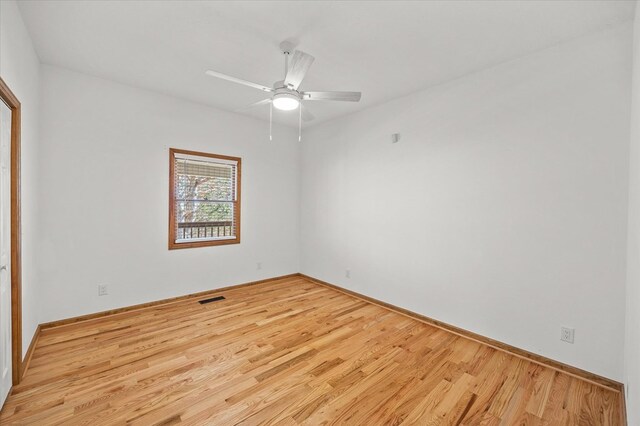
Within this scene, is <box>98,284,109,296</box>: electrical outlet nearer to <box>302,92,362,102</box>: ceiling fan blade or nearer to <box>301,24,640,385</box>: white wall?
<box>302,92,362,102</box>: ceiling fan blade

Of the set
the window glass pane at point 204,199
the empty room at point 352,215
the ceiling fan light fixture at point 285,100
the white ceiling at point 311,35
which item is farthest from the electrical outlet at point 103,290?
the ceiling fan light fixture at point 285,100

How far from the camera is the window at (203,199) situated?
12.8ft

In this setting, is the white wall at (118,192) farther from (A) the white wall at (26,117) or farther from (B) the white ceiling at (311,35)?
(B) the white ceiling at (311,35)

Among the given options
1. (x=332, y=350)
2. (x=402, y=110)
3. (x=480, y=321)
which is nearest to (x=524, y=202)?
(x=480, y=321)

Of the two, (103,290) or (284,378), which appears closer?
(284,378)

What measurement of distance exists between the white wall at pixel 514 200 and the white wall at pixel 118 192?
2.19 meters

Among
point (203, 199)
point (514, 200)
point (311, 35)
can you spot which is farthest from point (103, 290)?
point (514, 200)

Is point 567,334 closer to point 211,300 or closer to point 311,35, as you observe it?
point 311,35

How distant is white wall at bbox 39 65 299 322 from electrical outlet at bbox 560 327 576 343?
395 centimetres

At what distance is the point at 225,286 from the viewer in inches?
173

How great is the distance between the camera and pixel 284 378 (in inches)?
87.1

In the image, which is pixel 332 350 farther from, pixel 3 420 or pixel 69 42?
pixel 69 42

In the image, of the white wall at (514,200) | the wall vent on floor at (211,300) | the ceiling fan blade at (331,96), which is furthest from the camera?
the wall vent on floor at (211,300)

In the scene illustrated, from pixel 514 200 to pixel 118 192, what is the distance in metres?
4.33
